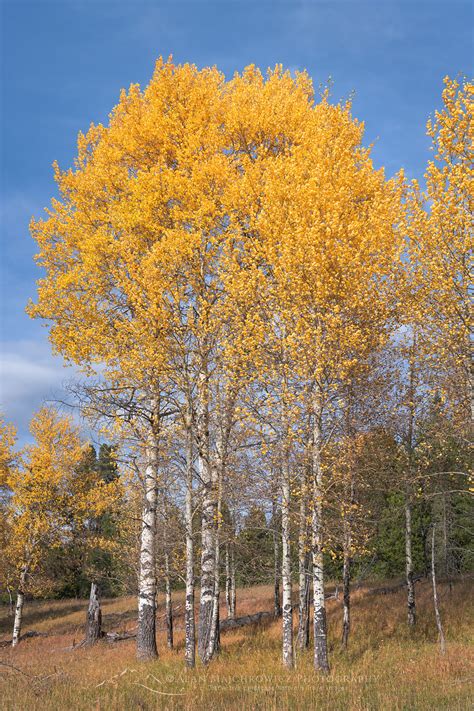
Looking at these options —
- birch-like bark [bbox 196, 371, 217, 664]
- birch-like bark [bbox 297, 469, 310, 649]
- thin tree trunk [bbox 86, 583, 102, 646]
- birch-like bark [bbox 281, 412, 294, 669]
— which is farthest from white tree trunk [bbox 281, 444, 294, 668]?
thin tree trunk [bbox 86, 583, 102, 646]

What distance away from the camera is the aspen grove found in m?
12.6

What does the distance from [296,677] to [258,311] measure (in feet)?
24.8

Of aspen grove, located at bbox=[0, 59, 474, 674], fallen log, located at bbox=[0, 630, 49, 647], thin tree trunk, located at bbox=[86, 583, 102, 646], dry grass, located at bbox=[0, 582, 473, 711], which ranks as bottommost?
fallen log, located at bbox=[0, 630, 49, 647]

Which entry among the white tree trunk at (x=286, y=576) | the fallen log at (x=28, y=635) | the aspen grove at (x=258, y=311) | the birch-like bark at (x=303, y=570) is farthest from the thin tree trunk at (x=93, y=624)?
the white tree trunk at (x=286, y=576)

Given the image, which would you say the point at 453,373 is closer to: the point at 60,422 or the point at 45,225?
the point at 45,225

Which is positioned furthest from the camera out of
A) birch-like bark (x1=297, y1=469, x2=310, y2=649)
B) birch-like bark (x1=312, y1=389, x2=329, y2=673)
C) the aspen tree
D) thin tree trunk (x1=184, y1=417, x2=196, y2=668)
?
the aspen tree

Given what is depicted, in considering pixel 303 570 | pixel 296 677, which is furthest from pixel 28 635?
pixel 296 677

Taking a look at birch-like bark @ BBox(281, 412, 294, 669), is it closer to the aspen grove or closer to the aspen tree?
the aspen grove

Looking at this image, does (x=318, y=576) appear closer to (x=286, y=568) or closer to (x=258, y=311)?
(x=286, y=568)

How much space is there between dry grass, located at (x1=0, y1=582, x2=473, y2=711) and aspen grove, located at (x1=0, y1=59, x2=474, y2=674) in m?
0.90

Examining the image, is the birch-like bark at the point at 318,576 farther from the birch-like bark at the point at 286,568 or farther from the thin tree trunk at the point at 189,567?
the thin tree trunk at the point at 189,567

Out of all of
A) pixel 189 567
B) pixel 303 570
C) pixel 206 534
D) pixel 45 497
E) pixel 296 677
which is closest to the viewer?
pixel 296 677

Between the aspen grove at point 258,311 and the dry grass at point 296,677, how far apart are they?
90cm

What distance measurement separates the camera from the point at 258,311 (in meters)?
13.7
